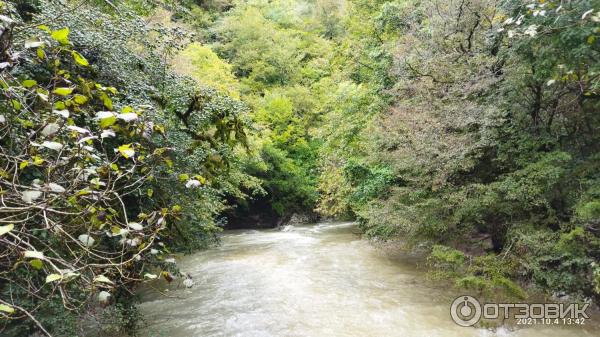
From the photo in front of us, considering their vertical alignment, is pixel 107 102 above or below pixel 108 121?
above

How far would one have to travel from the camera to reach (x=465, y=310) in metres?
6.10

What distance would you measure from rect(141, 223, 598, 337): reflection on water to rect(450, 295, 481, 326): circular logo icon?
0.12m

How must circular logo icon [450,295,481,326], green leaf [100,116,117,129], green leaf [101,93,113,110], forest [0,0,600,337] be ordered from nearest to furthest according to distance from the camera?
green leaf [100,116,117,129] → green leaf [101,93,113,110] → forest [0,0,600,337] → circular logo icon [450,295,481,326]

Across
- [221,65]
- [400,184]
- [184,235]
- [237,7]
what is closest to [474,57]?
[400,184]

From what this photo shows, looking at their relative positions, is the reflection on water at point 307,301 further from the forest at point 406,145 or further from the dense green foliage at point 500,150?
the dense green foliage at point 500,150

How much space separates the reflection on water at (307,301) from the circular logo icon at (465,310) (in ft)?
0.41

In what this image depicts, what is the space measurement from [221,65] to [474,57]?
37.1 feet

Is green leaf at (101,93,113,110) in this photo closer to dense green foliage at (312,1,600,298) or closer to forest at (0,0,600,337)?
forest at (0,0,600,337)

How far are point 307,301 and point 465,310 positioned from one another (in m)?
2.45

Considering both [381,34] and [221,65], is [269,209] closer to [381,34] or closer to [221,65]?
[221,65]

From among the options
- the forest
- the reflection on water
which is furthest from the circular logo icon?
the forest

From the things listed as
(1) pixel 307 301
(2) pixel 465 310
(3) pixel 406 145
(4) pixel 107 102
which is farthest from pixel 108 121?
(3) pixel 406 145

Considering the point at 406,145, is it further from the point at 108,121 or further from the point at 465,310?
Answer: the point at 108,121

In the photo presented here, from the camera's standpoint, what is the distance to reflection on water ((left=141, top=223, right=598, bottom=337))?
5477 millimetres
